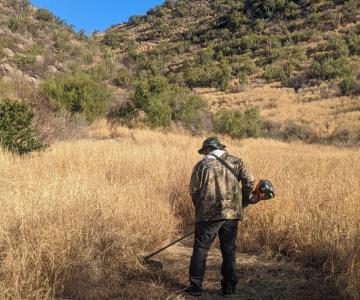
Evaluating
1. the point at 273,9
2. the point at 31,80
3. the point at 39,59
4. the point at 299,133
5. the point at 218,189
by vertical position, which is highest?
the point at 273,9

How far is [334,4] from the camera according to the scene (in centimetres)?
5681

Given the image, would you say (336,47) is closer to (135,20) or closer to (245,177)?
(135,20)

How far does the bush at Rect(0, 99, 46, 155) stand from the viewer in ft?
34.9

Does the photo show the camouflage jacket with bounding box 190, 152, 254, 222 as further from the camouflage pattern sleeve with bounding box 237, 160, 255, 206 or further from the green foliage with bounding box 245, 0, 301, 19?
the green foliage with bounding box 245, 0, 301, 19

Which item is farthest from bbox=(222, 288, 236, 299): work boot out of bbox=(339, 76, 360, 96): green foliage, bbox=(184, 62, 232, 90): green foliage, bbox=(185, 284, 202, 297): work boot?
bbox=(184, 62, 232, 90): green foliage

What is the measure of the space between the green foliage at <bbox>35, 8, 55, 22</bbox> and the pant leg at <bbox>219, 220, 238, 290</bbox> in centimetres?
3806

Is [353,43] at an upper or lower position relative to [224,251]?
upper

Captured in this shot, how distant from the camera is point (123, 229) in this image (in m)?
5.99

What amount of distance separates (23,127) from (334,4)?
2112 inches

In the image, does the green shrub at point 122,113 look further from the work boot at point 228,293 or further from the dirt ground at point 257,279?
the work boot at point 228,293

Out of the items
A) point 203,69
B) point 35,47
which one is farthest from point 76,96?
point 203,69

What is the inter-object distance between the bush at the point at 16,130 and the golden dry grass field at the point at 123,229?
5.17ft

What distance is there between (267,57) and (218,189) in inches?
1839

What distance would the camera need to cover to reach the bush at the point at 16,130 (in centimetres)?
1065
